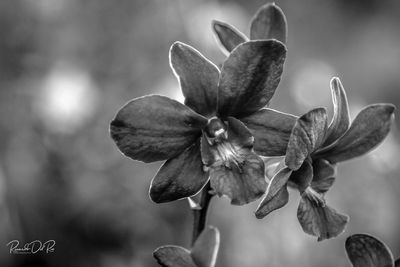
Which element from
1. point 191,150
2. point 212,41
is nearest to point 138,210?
point 212,41

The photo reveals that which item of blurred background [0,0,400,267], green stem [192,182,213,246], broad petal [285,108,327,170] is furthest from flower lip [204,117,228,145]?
blurred background [0,0,400,267]

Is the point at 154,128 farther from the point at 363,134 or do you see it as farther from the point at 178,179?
the point at 363,134

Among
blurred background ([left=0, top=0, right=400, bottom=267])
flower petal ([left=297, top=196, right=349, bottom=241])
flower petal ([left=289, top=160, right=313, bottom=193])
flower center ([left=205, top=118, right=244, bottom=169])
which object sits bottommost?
blurred background ([left=0, top=0, right=400, bottom=267])

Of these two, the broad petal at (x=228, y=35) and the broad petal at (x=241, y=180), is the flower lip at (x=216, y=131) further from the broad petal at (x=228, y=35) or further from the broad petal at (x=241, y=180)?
the broad petal at (x=228, y=35)

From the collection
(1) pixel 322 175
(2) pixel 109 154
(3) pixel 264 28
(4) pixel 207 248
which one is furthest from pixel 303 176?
(2) pixel 109 154

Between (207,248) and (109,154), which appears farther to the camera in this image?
(109,154)

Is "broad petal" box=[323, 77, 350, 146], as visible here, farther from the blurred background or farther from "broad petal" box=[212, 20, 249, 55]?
the blurred background

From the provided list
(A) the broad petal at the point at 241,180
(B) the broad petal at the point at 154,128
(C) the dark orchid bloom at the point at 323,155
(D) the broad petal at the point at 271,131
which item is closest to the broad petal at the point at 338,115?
(C) the dark orchid bloom at the point at 323,155
